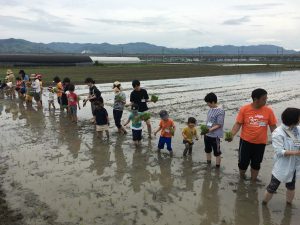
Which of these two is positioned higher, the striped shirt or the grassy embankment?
the grassy embankment

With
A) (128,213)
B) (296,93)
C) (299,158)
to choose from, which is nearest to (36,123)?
(128,213)

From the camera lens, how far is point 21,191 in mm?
6711

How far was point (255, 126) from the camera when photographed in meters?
6.65

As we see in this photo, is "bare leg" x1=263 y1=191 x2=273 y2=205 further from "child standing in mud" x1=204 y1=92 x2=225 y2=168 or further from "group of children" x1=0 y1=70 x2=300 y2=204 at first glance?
"child standing in mud" x1=204 y1=92 x2=225 y2=168

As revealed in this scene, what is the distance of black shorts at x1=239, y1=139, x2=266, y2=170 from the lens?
22.2 feet

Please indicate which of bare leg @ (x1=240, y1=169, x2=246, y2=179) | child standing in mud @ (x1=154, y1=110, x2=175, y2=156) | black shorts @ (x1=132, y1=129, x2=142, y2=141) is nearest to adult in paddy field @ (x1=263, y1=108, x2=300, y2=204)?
bare leg @ (x1=240, y1=169, x2=246, y2=179)

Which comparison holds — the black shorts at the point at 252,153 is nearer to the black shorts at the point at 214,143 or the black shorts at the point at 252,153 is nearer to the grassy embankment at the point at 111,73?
the black shorts at the point at 214,143

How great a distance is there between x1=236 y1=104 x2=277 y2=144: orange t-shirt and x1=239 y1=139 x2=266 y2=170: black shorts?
0.35 feet

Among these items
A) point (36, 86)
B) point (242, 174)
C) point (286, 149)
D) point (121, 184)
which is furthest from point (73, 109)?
point (286, 149)

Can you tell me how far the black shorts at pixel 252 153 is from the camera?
6.77 meters

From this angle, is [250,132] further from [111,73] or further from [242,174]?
[111,73]

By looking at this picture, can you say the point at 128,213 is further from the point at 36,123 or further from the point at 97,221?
the point at 36,123

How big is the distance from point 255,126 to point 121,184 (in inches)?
117

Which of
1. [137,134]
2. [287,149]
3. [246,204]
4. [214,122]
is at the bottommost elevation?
[246,204]
